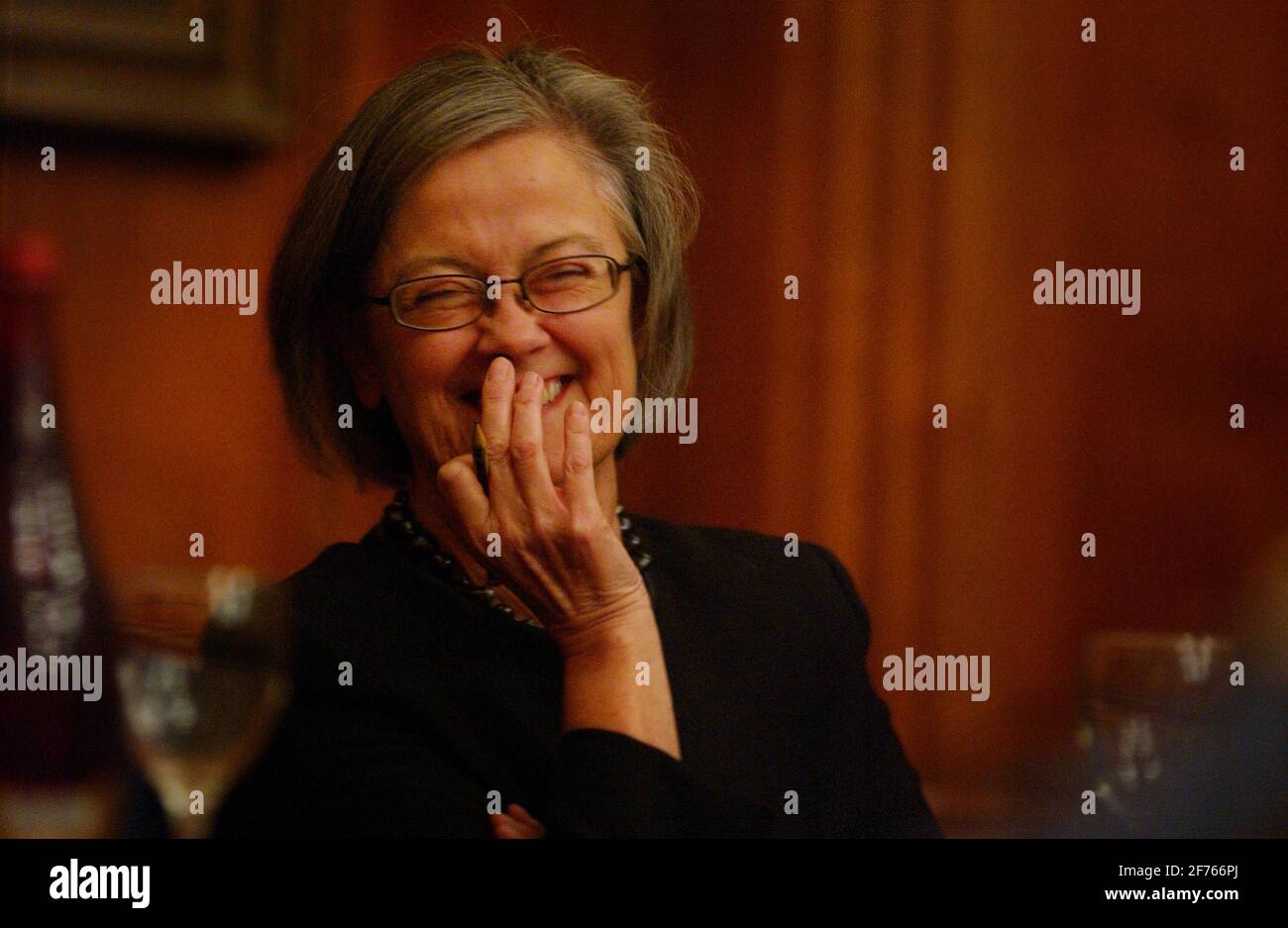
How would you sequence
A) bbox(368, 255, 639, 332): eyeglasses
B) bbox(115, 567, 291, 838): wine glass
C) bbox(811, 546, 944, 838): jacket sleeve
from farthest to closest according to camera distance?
bbox(811, 546, 944, 838): jacket sleeve, bbox(368, 255, 639, 332): eyeglasses, bbox(115, 567, 291, 838): wine glass

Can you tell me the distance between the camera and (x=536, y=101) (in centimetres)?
91

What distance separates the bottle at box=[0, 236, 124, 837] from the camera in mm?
832

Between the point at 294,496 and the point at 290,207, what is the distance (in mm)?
220

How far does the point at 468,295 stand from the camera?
34.6 inches

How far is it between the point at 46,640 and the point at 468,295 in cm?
38

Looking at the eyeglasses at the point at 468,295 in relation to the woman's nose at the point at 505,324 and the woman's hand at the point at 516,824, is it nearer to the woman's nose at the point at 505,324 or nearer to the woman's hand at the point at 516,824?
the woman's nose at the point at 505,324

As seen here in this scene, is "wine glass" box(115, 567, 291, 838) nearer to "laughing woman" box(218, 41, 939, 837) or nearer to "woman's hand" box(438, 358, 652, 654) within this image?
"laughing woman" box(218, 41, 939, 837)

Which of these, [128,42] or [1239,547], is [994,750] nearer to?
[1239,547]

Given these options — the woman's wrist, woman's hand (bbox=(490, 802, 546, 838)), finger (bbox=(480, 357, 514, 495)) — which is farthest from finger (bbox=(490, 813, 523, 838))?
finger (bbox=(480, 357, 514, 495))

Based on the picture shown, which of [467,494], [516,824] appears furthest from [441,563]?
[516,824]
